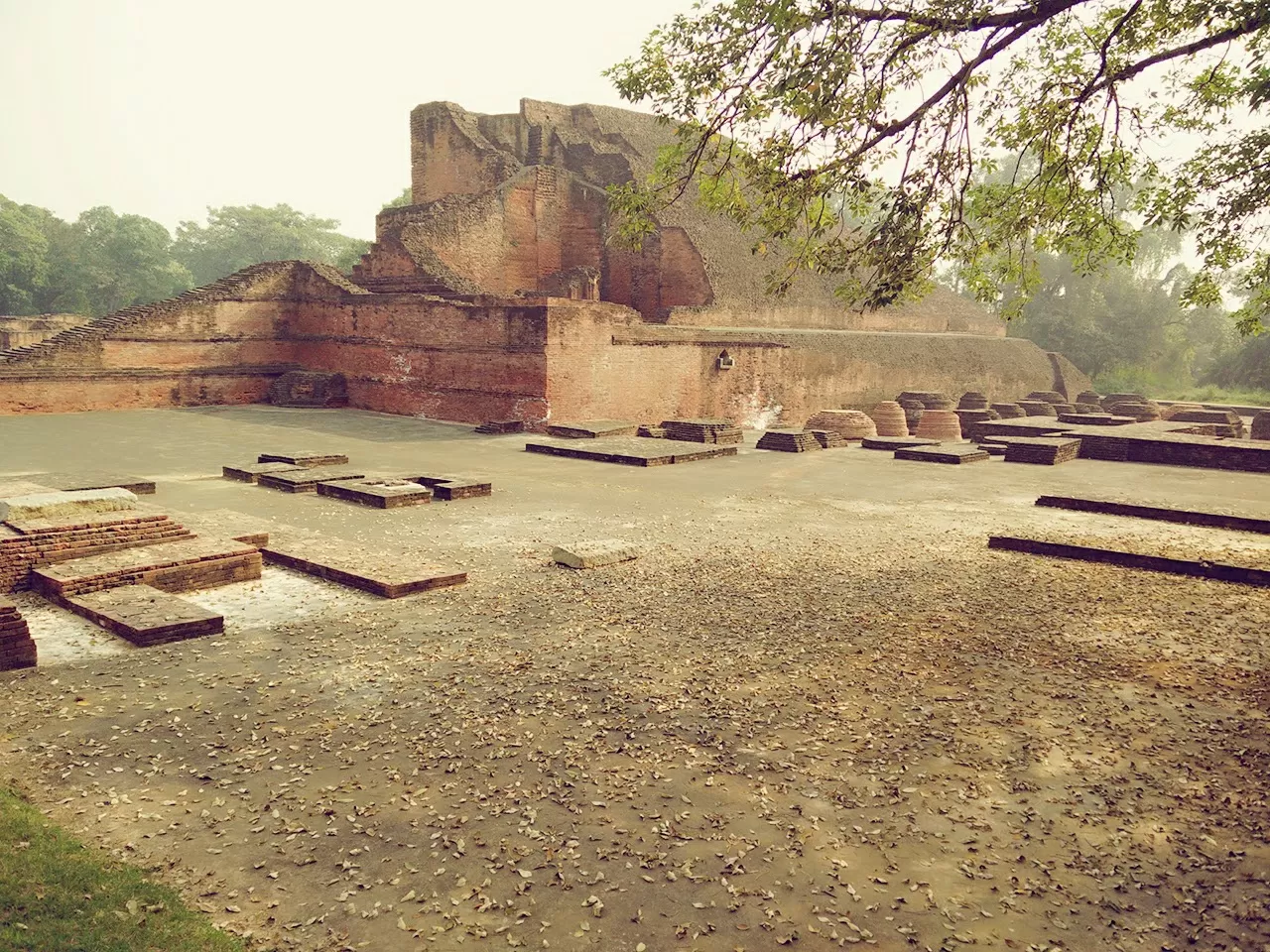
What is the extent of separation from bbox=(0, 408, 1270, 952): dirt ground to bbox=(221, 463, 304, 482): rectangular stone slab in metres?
3.91

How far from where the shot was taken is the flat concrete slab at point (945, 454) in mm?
12891

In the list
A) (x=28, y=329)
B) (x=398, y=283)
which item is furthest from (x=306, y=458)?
(x=28, y=329)

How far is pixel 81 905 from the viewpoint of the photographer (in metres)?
2.28

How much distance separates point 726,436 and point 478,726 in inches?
429

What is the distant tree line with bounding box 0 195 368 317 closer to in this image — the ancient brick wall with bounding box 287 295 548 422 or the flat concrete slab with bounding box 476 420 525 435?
the ancient brick wall with bounding box 287 295 548 422

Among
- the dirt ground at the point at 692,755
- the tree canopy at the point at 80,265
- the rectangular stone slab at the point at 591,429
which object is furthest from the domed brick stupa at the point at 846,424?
the tree canopy at the point at 80,265

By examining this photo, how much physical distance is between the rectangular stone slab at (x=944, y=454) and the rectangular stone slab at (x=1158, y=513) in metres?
3.89

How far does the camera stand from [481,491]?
8.89 m

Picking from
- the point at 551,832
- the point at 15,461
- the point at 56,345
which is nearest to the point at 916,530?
the point at 551,832

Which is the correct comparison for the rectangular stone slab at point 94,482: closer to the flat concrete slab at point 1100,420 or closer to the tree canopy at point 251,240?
the flat concrete slab at point 1100,420

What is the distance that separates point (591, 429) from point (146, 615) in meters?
9.21

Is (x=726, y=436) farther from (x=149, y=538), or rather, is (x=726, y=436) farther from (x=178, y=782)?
(x=178, y=782)

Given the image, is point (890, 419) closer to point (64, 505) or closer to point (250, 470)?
point (250, 470)

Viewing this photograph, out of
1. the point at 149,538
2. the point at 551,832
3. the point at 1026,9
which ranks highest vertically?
the point at 1026,9
